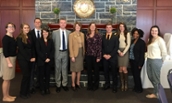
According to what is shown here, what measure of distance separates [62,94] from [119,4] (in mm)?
2836

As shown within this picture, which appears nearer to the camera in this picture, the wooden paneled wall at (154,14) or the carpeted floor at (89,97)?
the carpeted floor at (89,97)

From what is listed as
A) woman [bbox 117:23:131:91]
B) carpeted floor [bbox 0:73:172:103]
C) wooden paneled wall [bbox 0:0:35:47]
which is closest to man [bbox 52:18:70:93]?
carpeted floor [bbox 0:73:172:103]

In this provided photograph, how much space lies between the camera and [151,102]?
382 cm

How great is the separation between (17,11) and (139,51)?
3.79m

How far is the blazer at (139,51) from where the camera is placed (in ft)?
14.0

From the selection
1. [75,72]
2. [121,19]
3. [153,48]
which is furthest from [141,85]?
[121,19]

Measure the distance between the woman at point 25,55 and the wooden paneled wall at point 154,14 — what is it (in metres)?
3.54

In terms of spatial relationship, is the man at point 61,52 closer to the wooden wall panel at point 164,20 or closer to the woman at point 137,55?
the woman at point 137,55

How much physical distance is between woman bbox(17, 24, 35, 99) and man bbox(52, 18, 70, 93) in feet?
1.90

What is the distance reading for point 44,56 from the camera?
4117 mm

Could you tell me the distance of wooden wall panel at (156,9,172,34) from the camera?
6082 millimetres

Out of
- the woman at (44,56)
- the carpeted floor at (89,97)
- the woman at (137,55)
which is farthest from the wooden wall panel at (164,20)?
the woman at (44,56)

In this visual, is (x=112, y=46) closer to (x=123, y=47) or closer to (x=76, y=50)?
(x=123, y=47)

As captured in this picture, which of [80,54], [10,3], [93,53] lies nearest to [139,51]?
[93,53]
